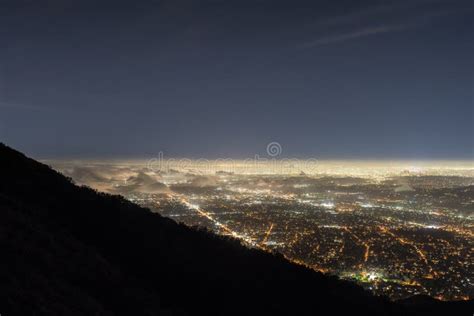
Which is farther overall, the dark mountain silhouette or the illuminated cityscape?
the illuminated cityscape

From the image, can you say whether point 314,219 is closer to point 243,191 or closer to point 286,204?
point 286,204

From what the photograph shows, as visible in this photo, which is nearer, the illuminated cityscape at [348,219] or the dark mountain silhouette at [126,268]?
the dark mountain silhouette at [126,268]

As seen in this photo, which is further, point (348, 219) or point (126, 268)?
point (348, 219)

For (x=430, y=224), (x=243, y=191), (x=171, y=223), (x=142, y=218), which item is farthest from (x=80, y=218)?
(x=243, y=191)
